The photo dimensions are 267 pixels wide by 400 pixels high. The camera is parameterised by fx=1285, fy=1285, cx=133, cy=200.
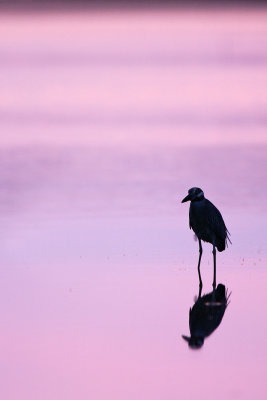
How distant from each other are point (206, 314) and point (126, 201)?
736 cm

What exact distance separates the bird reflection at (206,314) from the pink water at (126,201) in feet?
0.30

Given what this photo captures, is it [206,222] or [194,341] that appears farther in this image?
[206,222]

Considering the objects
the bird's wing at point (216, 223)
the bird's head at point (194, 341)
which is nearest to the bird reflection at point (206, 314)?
the bird's head at point (194, 341)

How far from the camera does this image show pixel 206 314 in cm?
1055

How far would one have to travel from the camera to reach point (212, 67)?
32188mm

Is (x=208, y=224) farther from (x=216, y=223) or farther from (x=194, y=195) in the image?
(x=194, y=195)

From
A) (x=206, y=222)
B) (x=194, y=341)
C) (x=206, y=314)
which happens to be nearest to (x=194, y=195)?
(x=206, y=222)

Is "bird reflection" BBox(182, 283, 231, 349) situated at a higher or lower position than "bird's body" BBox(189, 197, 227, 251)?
lower

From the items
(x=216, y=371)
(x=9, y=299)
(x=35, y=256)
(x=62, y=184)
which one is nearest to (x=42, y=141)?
(x=62, y=184)

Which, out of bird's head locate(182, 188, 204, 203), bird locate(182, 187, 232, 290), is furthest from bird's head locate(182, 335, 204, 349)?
bird's head locate(182, 188, 204, 203)

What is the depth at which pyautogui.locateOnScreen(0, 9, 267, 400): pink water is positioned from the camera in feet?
29.2

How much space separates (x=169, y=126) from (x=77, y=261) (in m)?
13.8

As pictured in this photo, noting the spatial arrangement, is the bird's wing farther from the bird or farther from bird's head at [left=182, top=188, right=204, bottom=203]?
bird's head at [left=182, top=188, right=204, bottom=203]

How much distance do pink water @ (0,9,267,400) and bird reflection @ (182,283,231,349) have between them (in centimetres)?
9
